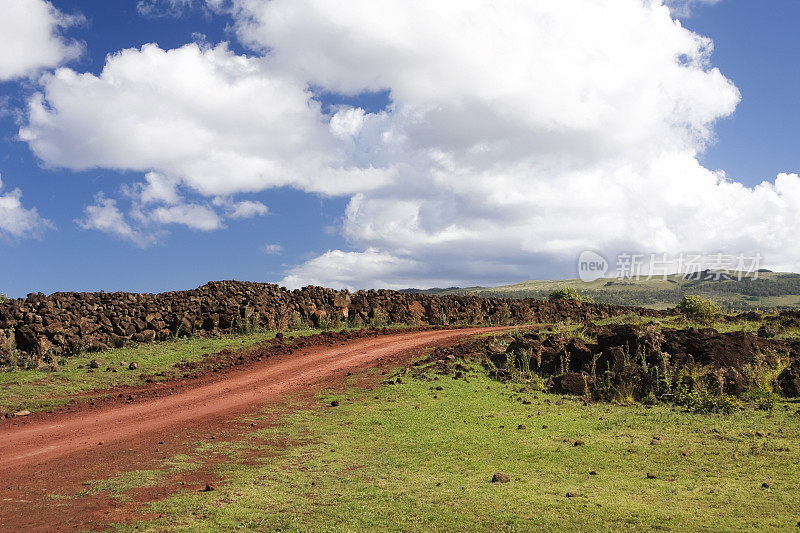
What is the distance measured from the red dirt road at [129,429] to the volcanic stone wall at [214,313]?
5667 millimetres

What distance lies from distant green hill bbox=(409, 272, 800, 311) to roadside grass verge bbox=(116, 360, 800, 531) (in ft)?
349

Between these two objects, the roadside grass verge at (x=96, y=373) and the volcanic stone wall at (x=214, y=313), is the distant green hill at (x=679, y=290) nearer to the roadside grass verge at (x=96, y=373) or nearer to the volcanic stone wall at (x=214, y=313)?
the volcanic stone wall at (x=214, y=313)

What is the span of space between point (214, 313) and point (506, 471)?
18.2 metres

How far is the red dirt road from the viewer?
743 cm

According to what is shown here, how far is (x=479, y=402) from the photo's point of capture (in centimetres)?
1287

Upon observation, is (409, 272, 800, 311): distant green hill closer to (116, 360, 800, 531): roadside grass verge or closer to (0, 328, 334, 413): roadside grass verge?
(0, 328, 334, 413): roadside grass verge

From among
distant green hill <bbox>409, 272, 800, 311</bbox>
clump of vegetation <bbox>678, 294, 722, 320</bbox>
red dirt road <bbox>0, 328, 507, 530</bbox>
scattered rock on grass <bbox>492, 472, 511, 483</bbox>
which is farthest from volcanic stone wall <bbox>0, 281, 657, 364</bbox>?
distant green hill <bbox>409, 272, 800, 311</bbox>

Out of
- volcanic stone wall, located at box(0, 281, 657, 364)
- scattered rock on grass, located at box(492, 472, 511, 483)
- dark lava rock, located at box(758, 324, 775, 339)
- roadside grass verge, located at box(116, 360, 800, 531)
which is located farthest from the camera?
volcanic stone wall, located at box(0, 281, 657, 364)

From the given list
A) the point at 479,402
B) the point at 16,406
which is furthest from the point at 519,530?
the point at 16,406

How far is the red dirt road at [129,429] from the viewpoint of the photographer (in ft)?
24.4

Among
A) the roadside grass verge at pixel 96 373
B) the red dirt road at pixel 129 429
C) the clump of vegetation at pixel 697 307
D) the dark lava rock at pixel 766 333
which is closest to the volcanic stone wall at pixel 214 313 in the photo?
the roadside grass verge at pixel 96 373

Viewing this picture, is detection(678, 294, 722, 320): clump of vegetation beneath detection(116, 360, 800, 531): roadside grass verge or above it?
above

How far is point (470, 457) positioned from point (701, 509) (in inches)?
139

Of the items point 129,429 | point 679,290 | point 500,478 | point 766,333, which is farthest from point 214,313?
point 679,290
